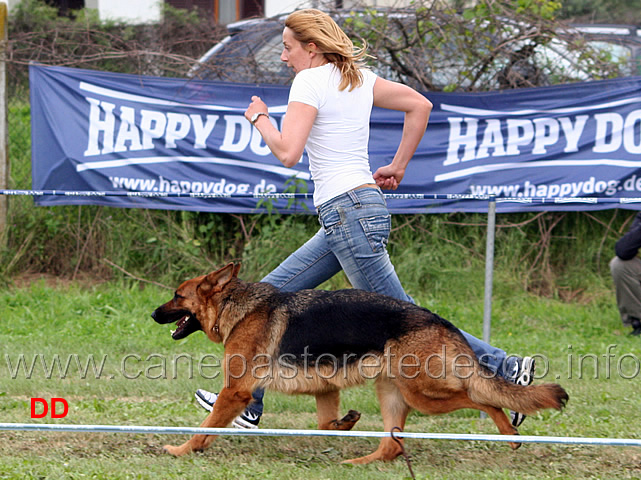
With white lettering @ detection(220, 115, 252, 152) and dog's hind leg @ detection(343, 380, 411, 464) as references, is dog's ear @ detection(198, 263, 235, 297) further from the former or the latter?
white lettering @ detection(220, 115, 252, 152)

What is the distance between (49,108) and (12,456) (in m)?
4.50

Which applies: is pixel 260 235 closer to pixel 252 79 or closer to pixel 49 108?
pixel 252 79

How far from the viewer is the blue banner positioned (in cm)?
741

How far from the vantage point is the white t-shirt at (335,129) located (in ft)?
11.6

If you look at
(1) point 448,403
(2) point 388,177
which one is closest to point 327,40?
(2) point 388,177

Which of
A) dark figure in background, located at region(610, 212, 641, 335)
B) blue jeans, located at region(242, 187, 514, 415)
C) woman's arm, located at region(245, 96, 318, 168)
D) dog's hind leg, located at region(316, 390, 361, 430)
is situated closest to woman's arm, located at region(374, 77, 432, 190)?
blue jeans, located at region(242, 187, 514, 415)

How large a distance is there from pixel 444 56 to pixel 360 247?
4.78 m

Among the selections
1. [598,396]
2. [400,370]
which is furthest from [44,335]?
[598,396]

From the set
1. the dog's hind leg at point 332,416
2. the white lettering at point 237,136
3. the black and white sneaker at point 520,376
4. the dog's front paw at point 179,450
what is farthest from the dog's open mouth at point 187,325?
the white lettering at point 237,136

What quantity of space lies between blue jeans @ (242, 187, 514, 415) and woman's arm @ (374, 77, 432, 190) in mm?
318

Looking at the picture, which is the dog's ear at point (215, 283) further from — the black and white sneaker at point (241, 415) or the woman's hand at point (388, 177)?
the woman's hand at point (388, 177)

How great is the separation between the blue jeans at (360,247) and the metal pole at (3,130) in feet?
15.9

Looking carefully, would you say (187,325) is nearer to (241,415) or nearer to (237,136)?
(241,415)

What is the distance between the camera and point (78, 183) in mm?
7512
